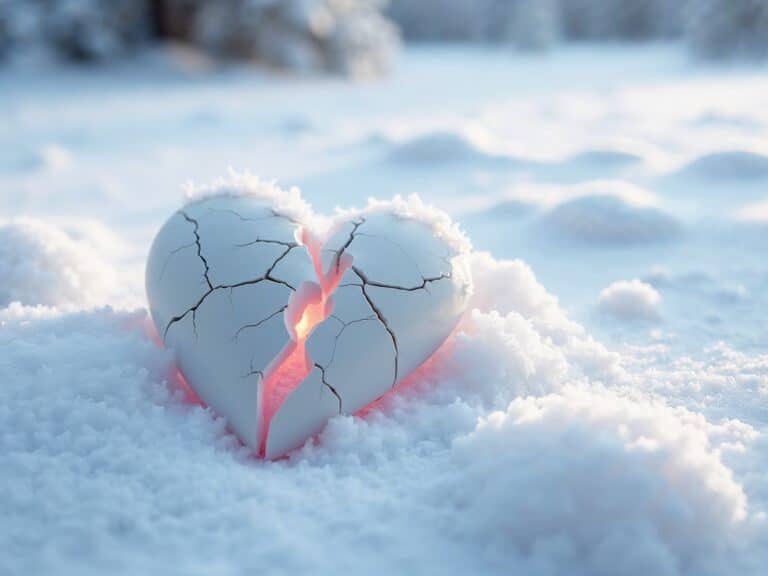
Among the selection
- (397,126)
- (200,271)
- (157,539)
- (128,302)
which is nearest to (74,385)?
(200,271)

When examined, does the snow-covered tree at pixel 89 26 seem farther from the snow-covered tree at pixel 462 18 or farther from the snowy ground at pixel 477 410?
the snow-covered tree at pixel 462 18

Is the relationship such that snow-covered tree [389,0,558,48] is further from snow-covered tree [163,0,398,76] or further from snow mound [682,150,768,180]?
snow mound [682,150,768,180]

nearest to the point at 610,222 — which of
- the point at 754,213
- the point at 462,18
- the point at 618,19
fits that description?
the point at 754,213

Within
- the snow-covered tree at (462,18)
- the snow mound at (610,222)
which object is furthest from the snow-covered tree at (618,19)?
the snow mound at (610,222)

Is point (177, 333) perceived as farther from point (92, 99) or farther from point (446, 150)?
point (92, 99)

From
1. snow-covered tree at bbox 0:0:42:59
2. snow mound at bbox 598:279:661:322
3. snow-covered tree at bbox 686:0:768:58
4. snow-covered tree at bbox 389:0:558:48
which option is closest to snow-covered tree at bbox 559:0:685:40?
snow-covered tree at bbox 389:0:558:48
